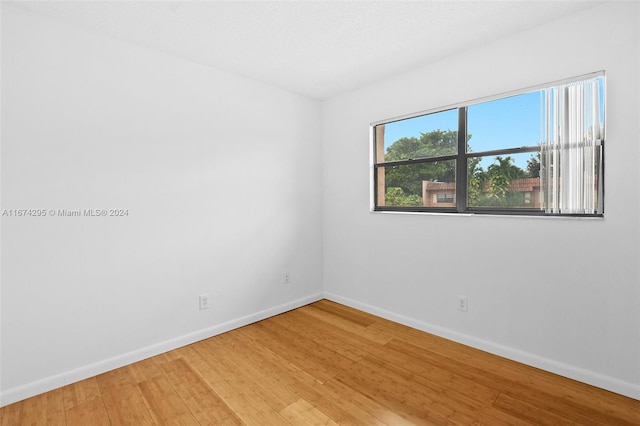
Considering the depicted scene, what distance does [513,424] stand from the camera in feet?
5.86

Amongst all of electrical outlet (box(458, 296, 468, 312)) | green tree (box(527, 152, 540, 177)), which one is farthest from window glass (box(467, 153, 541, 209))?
electrical outlet (box(458, 296, 468, 312))

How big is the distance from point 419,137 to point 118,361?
3375 mm

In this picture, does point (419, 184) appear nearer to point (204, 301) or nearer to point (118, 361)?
point (204, 301)

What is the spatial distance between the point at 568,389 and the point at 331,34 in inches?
121

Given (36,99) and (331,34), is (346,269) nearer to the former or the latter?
(331,34)

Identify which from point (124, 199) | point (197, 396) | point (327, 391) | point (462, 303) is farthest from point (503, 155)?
point (124, 199)

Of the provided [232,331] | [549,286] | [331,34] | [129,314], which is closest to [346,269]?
[232,331]

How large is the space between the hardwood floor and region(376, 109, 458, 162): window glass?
1.85 meters

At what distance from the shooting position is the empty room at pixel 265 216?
2014 mm

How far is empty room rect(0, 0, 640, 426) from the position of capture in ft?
6.61

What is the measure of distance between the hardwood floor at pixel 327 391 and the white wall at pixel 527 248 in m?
0.23

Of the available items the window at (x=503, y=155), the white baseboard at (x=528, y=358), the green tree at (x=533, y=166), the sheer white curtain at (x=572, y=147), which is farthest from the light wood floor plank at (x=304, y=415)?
the green tree at (x=533, y=166)

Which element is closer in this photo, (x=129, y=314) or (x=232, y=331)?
(x=129, y=314)

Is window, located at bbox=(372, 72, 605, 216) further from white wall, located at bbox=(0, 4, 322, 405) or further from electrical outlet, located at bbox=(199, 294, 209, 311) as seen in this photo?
electrical outlet, located at bbox=(199, 294, 209, 311)
